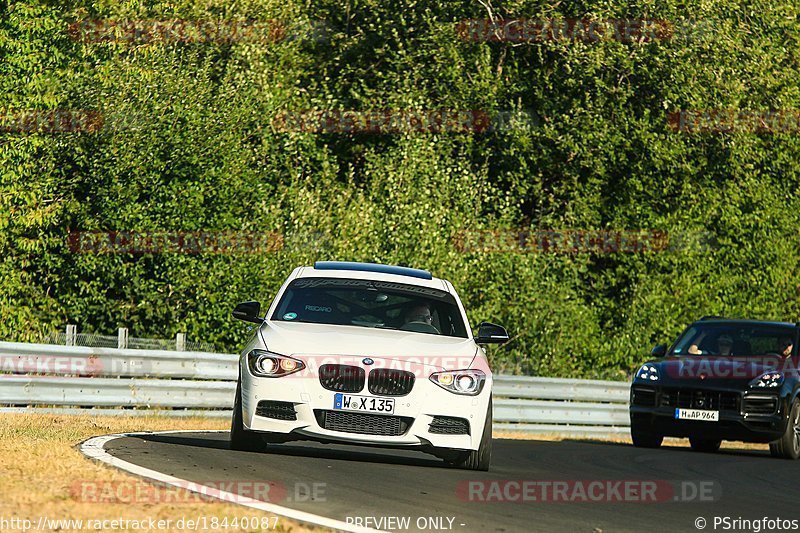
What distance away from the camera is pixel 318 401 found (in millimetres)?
10969

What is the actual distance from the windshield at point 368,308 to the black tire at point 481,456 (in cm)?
112

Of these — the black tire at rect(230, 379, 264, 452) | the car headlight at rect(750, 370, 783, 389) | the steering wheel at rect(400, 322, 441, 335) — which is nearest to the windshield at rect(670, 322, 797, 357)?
the car headlight at rect(750, 370, 783, 389)

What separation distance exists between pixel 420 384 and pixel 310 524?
375cm

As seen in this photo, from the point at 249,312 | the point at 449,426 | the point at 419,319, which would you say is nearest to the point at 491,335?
the point at 419,319

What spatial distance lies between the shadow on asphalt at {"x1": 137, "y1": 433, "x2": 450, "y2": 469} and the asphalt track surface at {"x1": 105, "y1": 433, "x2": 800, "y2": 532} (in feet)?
0.06

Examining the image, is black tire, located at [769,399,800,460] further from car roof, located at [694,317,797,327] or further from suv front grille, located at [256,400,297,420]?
suv front grille, located at [256,400,297,420]

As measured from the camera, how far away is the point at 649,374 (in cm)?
1811

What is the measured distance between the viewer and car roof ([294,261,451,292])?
12.9m

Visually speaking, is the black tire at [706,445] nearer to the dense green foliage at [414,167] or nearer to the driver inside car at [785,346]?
the driver inside car at [785,346]

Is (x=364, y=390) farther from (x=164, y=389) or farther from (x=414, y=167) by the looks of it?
(x=414, y=167)

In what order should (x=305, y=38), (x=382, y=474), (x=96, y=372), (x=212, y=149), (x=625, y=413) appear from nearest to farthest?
(x=382, y=474) → (x=96, y=372) → (x=625, y=413) → (x=212, y=149) → (x=305, y=38)

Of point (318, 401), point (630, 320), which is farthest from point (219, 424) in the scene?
point (630, 320)

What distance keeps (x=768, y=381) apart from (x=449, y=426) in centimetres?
739

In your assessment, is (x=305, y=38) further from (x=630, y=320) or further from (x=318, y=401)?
(x=318, y=401)
